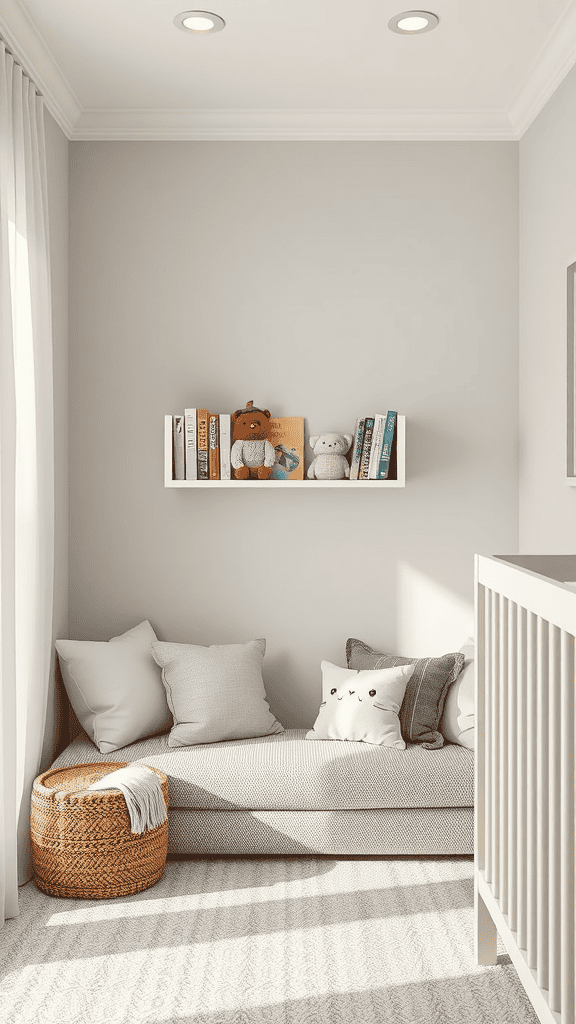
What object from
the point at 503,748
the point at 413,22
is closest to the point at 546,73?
the point at 413,22

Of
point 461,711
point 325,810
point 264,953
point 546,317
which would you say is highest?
point 546,317

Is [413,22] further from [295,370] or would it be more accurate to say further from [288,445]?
[288,445]

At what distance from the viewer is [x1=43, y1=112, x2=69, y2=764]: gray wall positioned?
3090 millimetres

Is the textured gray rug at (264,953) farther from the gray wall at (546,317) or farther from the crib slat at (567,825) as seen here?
the gray wall at (546,317)

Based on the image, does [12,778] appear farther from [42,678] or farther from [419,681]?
[419,681]

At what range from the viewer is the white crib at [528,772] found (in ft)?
4.45

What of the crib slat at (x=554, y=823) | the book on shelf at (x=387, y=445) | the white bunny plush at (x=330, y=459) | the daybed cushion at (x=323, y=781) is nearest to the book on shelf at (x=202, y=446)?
the white bunny plush at (x=330, y=459)

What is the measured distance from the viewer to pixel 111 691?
3029 millimetres

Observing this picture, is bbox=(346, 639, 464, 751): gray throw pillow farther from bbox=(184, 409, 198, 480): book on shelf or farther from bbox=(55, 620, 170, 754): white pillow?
bbox=(184, 409, 198, 480): book on shelf

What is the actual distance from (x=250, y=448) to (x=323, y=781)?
1.23 metres

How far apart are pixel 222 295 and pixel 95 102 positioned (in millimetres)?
830

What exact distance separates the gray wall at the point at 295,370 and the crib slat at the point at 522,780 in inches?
67.7

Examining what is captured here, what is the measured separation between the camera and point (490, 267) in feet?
11.0

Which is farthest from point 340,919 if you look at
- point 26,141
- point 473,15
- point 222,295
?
point 473,15
